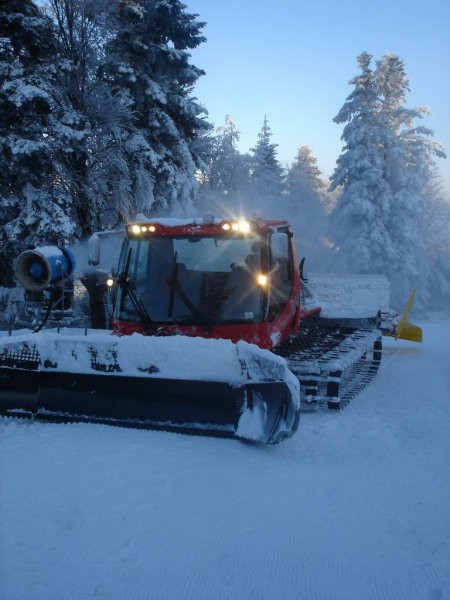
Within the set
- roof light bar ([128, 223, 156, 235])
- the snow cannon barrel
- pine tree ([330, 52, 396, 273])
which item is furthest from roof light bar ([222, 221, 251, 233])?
pine tree ([330, 52, 396, 273])

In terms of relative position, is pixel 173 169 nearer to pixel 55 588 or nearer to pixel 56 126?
pixel 56 126

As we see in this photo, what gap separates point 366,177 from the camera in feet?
104

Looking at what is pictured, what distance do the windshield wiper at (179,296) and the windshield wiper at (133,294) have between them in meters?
0.30

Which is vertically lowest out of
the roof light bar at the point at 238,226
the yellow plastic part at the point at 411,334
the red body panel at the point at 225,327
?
the yellow plastic part at the point at 411,334

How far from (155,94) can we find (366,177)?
51.8 ft

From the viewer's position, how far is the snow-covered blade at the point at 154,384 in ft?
17.8

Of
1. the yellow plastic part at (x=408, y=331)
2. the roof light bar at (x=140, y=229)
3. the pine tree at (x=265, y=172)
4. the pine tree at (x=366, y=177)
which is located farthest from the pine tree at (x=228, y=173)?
the roof light bar at (x=140, y=229)

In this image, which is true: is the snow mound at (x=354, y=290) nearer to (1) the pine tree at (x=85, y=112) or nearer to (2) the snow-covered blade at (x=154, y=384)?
(1) the pine tree at (x=85, y=112)

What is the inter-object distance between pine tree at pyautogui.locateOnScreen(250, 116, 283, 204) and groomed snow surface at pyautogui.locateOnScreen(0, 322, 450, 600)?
45.3 m

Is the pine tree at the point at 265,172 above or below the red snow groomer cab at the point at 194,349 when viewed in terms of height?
above

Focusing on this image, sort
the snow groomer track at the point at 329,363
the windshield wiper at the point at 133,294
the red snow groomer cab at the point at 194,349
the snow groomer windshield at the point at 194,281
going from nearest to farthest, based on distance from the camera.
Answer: the red snow groomer cab at the point at 194,349 < the snow groomer track at the point at 329,363 < the snow groomer windshield at the point at 194,281 < the windshield wiper at the point at 133,294

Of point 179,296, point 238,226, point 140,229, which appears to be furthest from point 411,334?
point 140,229

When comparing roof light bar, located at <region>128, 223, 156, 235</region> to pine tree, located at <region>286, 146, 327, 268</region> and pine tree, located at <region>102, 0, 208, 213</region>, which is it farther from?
pine tree, located at <region>286, 146, 327, 268</region>

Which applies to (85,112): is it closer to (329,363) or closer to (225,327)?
(225,327)
